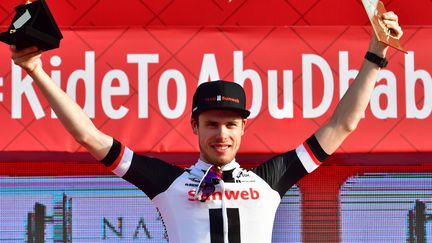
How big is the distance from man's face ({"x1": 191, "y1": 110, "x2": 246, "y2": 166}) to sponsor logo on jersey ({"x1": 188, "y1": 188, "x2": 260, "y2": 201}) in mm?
108

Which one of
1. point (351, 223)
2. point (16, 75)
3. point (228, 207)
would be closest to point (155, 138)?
point (16, 75)

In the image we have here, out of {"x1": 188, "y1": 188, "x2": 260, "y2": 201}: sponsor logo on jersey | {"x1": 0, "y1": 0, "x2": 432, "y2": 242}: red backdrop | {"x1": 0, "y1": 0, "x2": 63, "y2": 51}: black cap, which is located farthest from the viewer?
{"x1": 0, "y1": 0, "x2": 432, "y2": 242}: red backdrop

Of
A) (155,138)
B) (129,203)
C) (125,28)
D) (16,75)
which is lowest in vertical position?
(129,203)

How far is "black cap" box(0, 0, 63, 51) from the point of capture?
8.06 feet

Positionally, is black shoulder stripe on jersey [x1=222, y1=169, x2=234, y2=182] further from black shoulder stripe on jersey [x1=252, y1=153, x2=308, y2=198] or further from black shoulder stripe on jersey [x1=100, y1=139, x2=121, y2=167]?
black shoulder stripe on jersey [x1=100, y1=139, x2=121, y2=167]

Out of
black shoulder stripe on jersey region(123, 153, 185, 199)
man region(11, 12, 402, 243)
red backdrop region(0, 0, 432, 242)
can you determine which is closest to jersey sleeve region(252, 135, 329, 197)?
man region(11, 12, 402, 243)

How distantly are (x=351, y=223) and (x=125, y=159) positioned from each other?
203cm

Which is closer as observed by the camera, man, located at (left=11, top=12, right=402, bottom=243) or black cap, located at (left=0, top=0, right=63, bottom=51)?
black cap, located at (left=0, top=0, right=63, bottom=51)

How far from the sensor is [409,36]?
4.32 metres

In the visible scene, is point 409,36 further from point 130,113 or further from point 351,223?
point 130,113

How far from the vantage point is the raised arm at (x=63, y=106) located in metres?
2.52

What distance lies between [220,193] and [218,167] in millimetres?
94

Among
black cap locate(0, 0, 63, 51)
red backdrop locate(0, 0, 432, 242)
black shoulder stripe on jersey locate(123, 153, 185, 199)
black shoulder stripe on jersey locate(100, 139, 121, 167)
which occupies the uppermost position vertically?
red backdrop locate(0, 0, 432, 242)

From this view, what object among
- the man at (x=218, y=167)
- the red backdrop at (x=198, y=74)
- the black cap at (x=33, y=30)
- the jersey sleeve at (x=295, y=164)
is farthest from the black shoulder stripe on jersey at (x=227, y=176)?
the red backdrop at (x=198, y=74)
